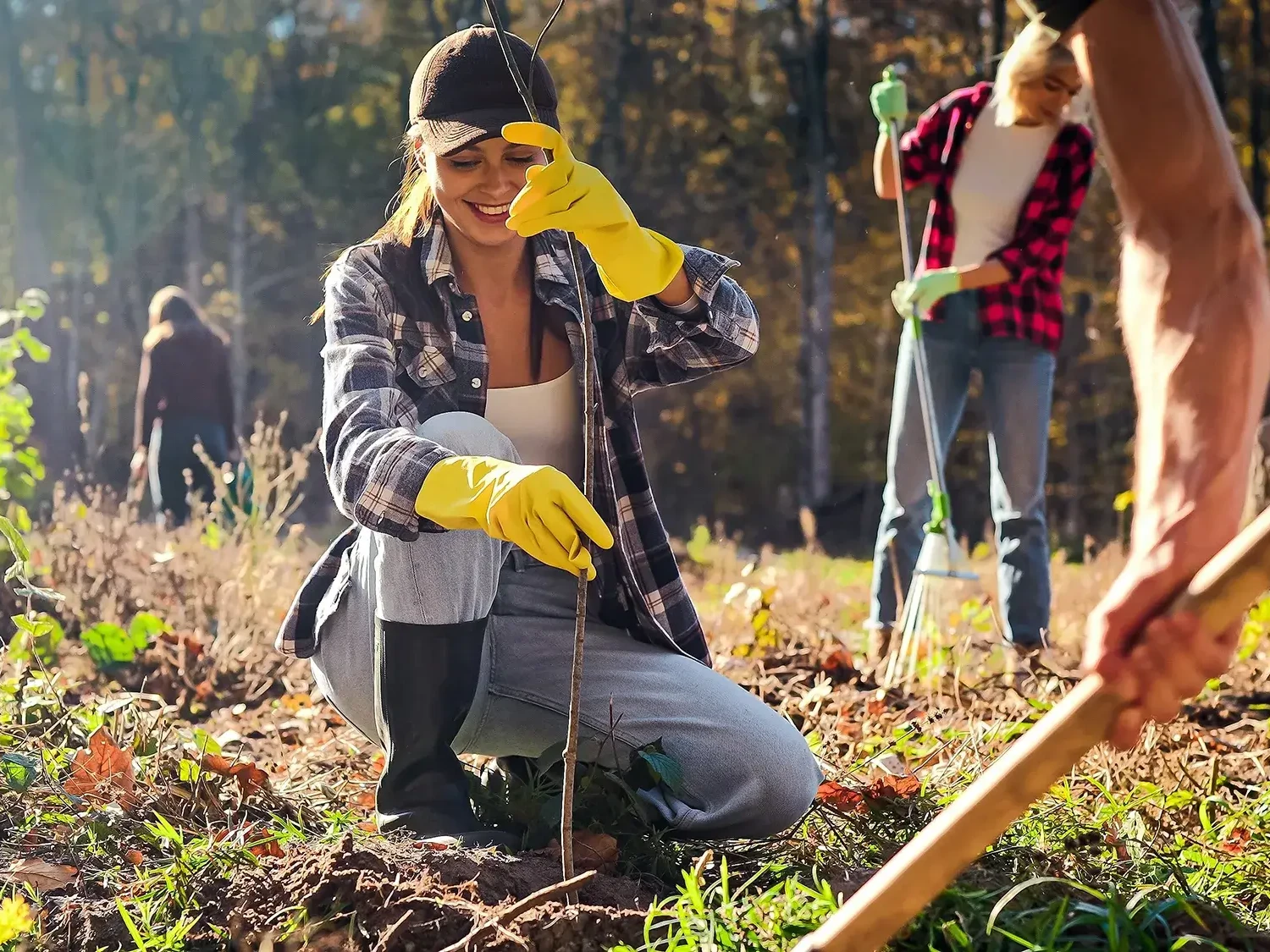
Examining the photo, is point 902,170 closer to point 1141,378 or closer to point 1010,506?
point 1010,506

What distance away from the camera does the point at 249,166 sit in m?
15.3

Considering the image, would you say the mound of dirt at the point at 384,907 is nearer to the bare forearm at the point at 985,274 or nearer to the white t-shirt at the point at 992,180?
the bare forearm at the point at 985,274

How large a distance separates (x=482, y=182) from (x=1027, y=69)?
2.05 m

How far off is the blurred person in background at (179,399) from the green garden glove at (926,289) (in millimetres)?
3917

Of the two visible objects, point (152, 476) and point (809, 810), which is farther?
point (152, 476)

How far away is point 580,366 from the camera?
7.00ft

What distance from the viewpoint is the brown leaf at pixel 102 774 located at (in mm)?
2066

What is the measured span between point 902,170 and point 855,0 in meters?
9.73

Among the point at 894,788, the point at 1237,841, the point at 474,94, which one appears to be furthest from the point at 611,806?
the point at 474,94

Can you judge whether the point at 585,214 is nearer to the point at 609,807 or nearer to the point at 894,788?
the point at 609,807

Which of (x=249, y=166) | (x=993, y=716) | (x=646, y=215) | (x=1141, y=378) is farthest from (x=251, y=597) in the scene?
(x=249, y=166)

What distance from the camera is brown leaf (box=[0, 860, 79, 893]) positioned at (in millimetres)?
1805

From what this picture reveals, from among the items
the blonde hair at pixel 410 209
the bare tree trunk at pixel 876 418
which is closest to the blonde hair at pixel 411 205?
the blonde hair at pixel 410 209

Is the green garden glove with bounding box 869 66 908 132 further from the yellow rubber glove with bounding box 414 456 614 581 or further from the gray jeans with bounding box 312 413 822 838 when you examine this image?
the yellow rubber glove with bounding box 414 456 614 581
